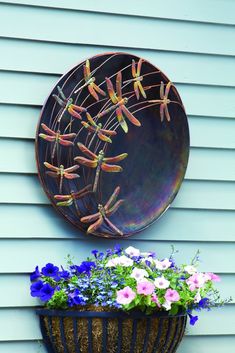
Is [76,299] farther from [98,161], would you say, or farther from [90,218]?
[98,161]

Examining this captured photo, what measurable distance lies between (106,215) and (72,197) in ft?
0.52

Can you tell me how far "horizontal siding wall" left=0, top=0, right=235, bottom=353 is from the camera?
312 cm

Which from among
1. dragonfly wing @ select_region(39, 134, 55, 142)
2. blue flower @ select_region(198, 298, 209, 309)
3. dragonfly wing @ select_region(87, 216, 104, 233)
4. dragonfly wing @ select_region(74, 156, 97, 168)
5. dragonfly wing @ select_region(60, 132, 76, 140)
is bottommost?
blue flower @ select_region(198, 298, 209, 309)

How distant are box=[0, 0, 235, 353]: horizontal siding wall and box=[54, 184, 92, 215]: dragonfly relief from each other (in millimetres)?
81

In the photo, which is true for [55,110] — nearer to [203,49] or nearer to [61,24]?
[61,24]

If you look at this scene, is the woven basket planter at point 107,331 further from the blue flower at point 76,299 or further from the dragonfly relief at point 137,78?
the dragonfly relief at point 137,78

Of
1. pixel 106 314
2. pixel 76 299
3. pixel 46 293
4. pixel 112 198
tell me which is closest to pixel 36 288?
pixel 46 293

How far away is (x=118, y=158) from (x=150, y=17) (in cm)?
62

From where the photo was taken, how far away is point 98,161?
318cm

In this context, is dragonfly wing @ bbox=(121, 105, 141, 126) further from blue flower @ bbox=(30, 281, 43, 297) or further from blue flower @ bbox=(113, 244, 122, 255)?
blue flower @ bbox=(30, 281, 43, 297)

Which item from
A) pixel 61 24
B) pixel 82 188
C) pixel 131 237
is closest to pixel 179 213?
pixel 131 237

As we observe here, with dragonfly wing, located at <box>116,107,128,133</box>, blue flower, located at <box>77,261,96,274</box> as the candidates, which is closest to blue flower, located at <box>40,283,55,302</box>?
blue flower, located at <box>77,261,96,274</box>

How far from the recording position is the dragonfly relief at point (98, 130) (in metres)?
3.19

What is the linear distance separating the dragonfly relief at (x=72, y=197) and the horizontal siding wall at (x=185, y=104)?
3.2 inches
